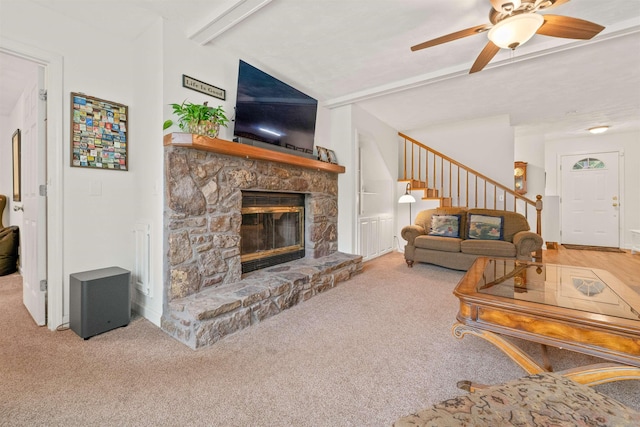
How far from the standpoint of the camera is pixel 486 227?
3.95 metres

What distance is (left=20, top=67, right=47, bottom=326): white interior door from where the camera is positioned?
2.12m

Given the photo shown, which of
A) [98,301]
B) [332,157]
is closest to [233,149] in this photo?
[98,301]

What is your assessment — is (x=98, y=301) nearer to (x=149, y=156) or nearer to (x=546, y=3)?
(x=149, y=156)

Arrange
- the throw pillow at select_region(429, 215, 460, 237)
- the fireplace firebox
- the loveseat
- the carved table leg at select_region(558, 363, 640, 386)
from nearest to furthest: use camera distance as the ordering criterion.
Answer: the carved table leg at select_region(558, 363, 640, 386)
the fireplace firebox
the loveseat
the throw pillow at select_region(429, 215, 460, 237)

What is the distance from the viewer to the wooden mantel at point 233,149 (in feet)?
6.80

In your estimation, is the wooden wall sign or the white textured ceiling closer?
the white textured ceiling

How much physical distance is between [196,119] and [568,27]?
8.78ft

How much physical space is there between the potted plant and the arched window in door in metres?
7.41

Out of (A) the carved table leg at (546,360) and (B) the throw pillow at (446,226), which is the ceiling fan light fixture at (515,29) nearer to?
(A) the carved table leg at (546,360)

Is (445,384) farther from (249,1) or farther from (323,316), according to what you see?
(249,1)

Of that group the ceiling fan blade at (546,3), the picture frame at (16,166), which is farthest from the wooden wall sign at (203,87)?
the picture frame at (16,166)

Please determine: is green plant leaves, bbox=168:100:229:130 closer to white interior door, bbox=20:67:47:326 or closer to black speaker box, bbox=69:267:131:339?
white interior door, bbox=20:67:47:326

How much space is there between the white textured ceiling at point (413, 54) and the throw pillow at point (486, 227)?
1.69 meters

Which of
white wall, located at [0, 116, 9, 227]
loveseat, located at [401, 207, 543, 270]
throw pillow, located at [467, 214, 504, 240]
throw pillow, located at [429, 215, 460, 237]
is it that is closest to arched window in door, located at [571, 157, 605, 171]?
loveseat, located at [401, 207, 543, 270]
